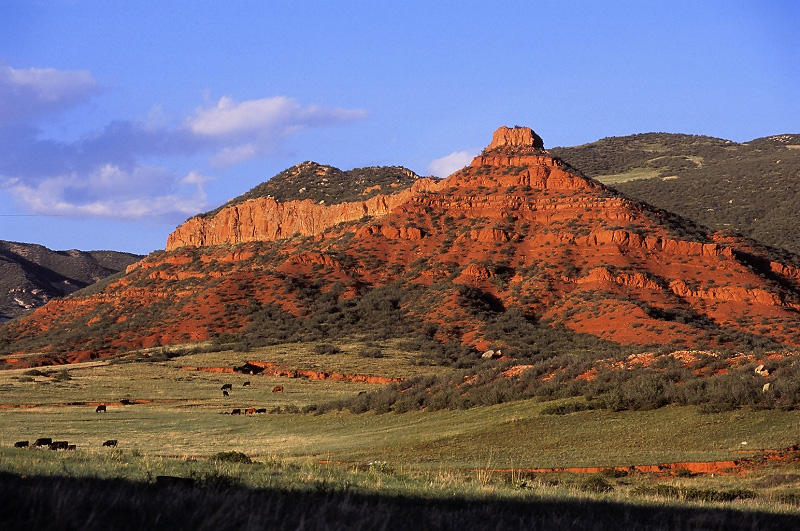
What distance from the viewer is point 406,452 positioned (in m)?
23.1

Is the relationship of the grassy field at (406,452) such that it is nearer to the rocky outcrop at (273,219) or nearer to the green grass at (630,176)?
the rocky outcrop at (273,219)

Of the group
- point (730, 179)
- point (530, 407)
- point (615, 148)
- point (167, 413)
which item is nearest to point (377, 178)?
point (730, 179)

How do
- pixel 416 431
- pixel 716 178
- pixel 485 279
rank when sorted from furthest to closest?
1. pixel 716 178
2. pixel 485 279
3. pixel 416 431

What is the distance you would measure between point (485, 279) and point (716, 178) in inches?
2881

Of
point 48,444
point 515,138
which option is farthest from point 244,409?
point 515,138

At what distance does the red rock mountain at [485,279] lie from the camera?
74.1 m

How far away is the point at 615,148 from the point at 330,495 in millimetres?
194081

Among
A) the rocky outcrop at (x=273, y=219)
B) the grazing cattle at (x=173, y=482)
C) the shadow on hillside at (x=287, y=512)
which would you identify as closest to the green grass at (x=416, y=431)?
the shadow on hillside at (x=287, y=512)

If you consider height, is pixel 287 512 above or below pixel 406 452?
above

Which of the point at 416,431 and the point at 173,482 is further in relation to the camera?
the point at 416,431

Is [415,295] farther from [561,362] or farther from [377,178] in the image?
[377,178]

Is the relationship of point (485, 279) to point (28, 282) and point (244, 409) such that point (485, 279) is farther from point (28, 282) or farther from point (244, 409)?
point (28, 282)

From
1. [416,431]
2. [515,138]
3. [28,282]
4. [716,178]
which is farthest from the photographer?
[28,282]

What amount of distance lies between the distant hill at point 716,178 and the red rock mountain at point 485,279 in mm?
23397
